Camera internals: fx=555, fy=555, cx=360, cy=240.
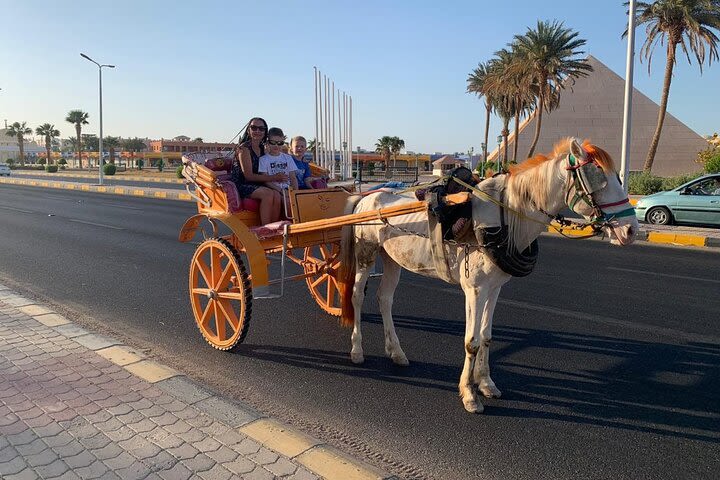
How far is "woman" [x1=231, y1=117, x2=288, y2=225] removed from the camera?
5.54 metres

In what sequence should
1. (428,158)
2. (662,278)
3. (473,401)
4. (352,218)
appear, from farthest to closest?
(428,158) < (662,278) < (352,218) < (473,401)

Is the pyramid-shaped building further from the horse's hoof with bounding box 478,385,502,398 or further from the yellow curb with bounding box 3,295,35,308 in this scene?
the horse's hoof with bounding box 478,385,502,398

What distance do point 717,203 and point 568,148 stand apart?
42.8 feet

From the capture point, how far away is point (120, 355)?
459 centimetres

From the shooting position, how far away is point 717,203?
14047 millimetres

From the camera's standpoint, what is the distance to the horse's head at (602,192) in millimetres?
3375

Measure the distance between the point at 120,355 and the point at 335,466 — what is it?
8.08 ft

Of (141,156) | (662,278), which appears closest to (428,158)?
(141,156)

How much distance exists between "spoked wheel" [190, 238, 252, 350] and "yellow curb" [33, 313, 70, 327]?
52.1 inches

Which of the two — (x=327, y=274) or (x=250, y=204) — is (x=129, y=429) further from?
(x=327, y=274)

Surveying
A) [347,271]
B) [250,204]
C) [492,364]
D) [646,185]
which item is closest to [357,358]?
[347,271]

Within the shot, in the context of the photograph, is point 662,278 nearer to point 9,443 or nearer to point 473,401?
point 473,401

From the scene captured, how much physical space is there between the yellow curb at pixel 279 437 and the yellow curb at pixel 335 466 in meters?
0.07

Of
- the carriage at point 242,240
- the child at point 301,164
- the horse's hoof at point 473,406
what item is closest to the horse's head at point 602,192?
the horse's hoof at point 473,406
